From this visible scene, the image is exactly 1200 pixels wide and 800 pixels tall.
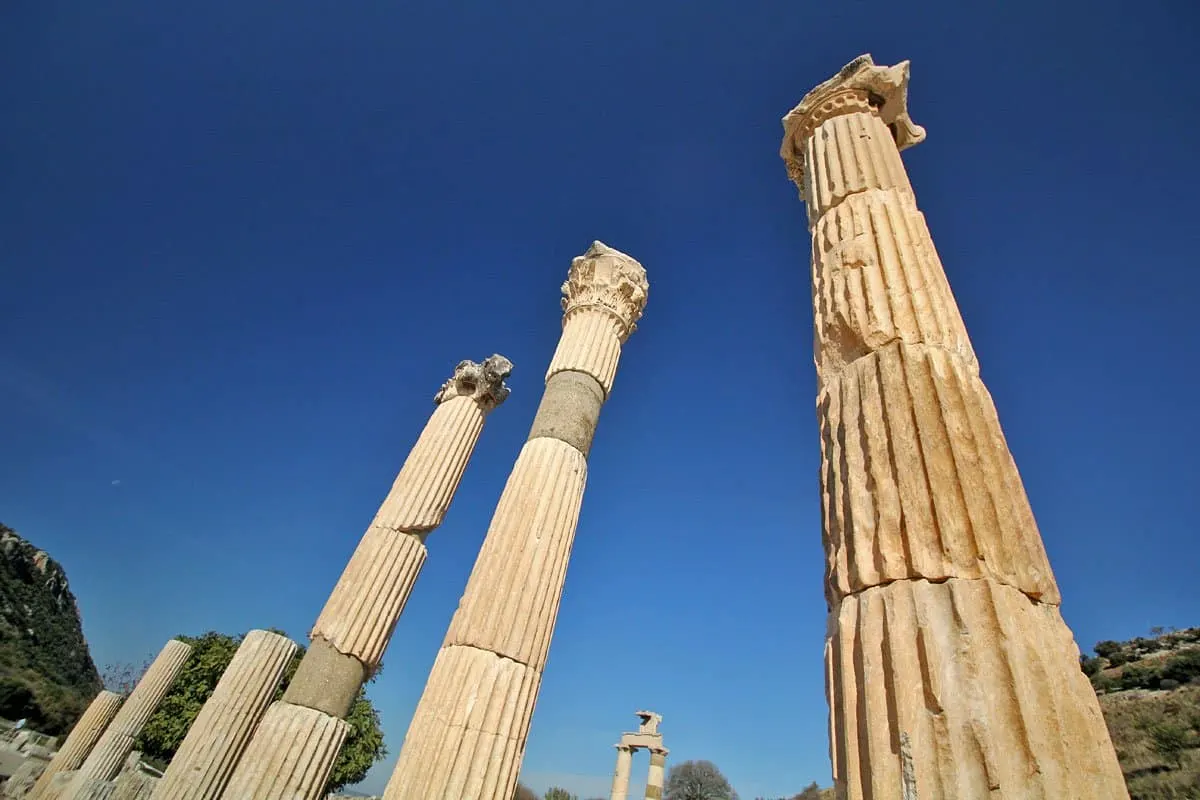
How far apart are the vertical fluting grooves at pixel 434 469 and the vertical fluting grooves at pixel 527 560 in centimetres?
247

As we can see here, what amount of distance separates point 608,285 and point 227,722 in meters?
7.67

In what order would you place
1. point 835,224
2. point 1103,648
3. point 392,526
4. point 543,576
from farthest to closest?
point 1103,648, point 392,526, point 543,576, point 835,224

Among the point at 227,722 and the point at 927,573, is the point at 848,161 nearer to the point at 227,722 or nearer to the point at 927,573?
the point at 927,573

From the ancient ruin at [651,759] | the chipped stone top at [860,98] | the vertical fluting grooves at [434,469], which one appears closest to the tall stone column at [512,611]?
the vertical fluting grooves at [434,469]

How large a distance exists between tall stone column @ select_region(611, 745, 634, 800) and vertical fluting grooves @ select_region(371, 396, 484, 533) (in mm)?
13730

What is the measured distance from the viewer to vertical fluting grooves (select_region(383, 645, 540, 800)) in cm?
482

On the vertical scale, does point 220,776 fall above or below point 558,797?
below

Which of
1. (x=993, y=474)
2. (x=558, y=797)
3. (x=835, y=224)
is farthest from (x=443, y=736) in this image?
(x=558, y=797)

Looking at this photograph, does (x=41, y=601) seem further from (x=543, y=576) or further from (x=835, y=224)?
(x=835, y=224)

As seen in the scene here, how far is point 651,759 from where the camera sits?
18312 mm

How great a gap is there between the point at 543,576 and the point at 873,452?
412cm

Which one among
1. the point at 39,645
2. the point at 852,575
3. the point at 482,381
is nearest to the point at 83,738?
the point at 482,381

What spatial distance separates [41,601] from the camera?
40.4 m

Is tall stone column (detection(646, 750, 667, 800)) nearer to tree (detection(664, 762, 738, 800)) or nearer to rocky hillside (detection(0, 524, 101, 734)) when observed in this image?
tree (detection(664, 762, 738, 800))
